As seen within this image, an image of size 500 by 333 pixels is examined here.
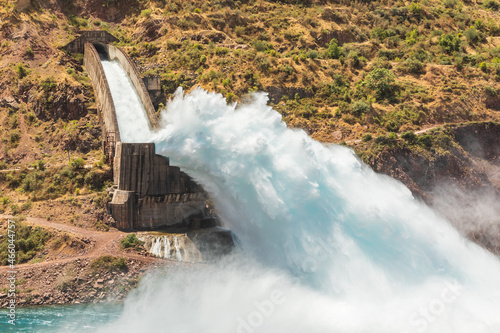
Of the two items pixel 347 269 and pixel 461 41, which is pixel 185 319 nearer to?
pixel 347 269

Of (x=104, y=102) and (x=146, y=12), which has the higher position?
(x=146, y=12)

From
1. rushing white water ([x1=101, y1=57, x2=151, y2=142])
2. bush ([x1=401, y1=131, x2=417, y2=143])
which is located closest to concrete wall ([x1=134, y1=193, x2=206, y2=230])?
rushing white water ([x1=101, y1=57, x2=151, y2=142])

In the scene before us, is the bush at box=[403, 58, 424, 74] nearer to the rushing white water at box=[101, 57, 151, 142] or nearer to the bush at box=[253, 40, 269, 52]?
the bush at box=[253, 40, 269, 52]

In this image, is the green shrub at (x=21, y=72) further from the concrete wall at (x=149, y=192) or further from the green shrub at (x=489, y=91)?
the green shrub at (x=489, y=91)

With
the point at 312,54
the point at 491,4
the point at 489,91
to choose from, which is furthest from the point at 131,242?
the point at 491,4

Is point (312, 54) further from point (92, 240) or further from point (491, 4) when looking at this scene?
point (491, 4)

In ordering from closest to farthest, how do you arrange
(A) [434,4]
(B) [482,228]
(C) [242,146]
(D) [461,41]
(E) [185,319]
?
(E) [185,319], (C) [242,146], (B) [482,228], (D) [461,41], (A) [434,4]

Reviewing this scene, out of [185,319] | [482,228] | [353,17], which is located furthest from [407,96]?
[185,319]
